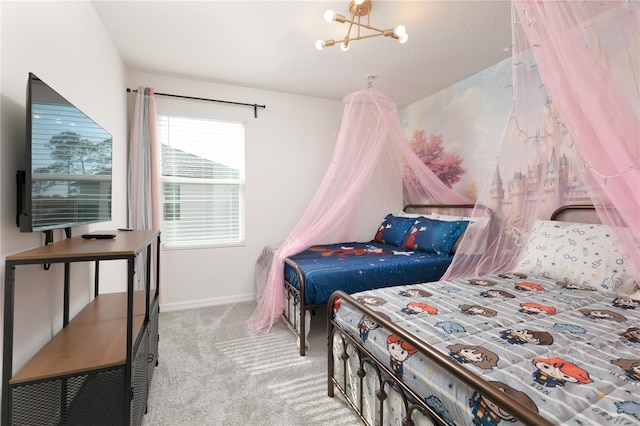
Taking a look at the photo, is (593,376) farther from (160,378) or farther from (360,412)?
(160,378)

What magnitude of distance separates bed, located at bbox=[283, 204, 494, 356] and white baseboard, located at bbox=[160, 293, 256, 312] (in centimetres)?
102

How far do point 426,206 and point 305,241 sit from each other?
1.81 metres

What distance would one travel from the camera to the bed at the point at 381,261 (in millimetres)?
2373

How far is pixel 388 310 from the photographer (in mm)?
1556

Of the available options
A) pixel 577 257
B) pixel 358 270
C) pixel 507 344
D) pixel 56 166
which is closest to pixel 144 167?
pixel 56 166

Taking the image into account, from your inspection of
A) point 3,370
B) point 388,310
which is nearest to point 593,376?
point 388,310

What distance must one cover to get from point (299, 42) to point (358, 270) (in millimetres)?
2092

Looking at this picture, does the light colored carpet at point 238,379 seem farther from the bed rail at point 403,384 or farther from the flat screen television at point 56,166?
the flat screen television at point 56,166

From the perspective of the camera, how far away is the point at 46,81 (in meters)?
1.48

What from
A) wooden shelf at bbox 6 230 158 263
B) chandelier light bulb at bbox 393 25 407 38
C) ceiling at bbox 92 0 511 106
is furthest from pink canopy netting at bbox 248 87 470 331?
wooden shelf at bbox 6 230 158 263

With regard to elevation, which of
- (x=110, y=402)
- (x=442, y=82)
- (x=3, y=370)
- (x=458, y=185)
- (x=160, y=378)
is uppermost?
(x=442, y=82)

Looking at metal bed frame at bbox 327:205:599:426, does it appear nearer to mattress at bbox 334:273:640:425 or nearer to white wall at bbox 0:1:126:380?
mattress at bbox 334:273:640:425

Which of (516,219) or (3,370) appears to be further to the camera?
(516,219)

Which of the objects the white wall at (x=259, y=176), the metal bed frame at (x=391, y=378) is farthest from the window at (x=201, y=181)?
the metal bed frame at (x=391, y=378)
